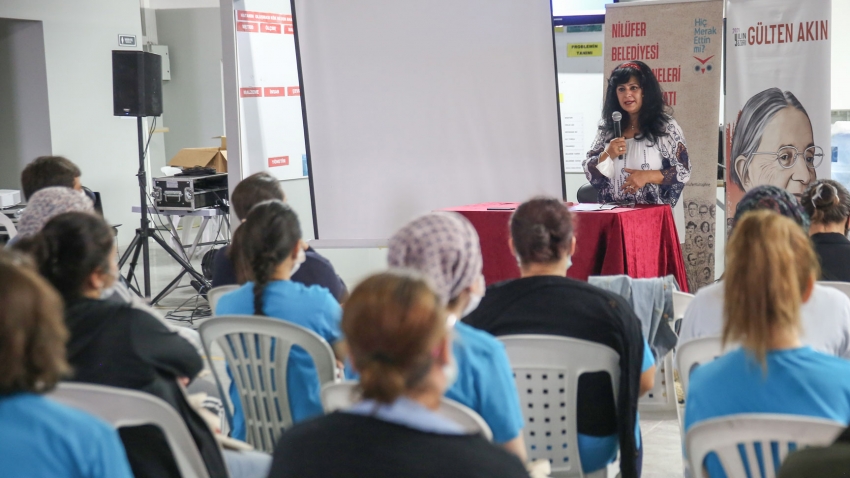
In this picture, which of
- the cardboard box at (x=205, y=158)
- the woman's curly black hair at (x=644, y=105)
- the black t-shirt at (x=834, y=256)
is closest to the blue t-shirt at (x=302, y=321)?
the black t-shirt at (x=834, y=256)

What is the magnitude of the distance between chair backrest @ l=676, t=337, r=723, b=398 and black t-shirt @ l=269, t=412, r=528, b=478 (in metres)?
1.11

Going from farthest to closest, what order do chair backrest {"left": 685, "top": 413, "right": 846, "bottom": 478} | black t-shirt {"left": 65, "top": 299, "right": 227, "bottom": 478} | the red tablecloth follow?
the red tablecloth < black t-shirt {"left": 65, "top": 299, "right": 227, "bottom": 478} < chair backrest {"left": 685, "top": 413, "right": 846, "bottom": 478}

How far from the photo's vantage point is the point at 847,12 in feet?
28.6

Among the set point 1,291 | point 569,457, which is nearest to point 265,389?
point 569,457

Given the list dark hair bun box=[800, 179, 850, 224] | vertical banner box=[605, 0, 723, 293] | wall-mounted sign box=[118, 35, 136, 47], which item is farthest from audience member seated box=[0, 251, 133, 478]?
wall-mounted sign box=[118, 35, 136, 47]

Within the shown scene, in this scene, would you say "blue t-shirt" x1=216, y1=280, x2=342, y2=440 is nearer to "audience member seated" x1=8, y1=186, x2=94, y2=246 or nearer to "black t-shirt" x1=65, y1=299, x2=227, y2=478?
"black t-shirt" x1=65, y1=299, x2=227, y2=478

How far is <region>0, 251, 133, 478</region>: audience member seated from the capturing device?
120 centimetres

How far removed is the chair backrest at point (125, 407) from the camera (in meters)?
1.63

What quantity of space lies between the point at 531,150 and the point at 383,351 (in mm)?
4077

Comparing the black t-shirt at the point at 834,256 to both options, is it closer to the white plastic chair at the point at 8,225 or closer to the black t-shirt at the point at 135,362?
the black t-shirt at the point at 135,362

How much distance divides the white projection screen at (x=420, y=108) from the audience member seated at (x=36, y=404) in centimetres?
396

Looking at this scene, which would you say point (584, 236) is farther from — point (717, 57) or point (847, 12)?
point (847, 12)

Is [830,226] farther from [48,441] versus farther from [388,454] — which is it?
[48,441]

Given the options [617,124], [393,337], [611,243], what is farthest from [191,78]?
[393,337]
